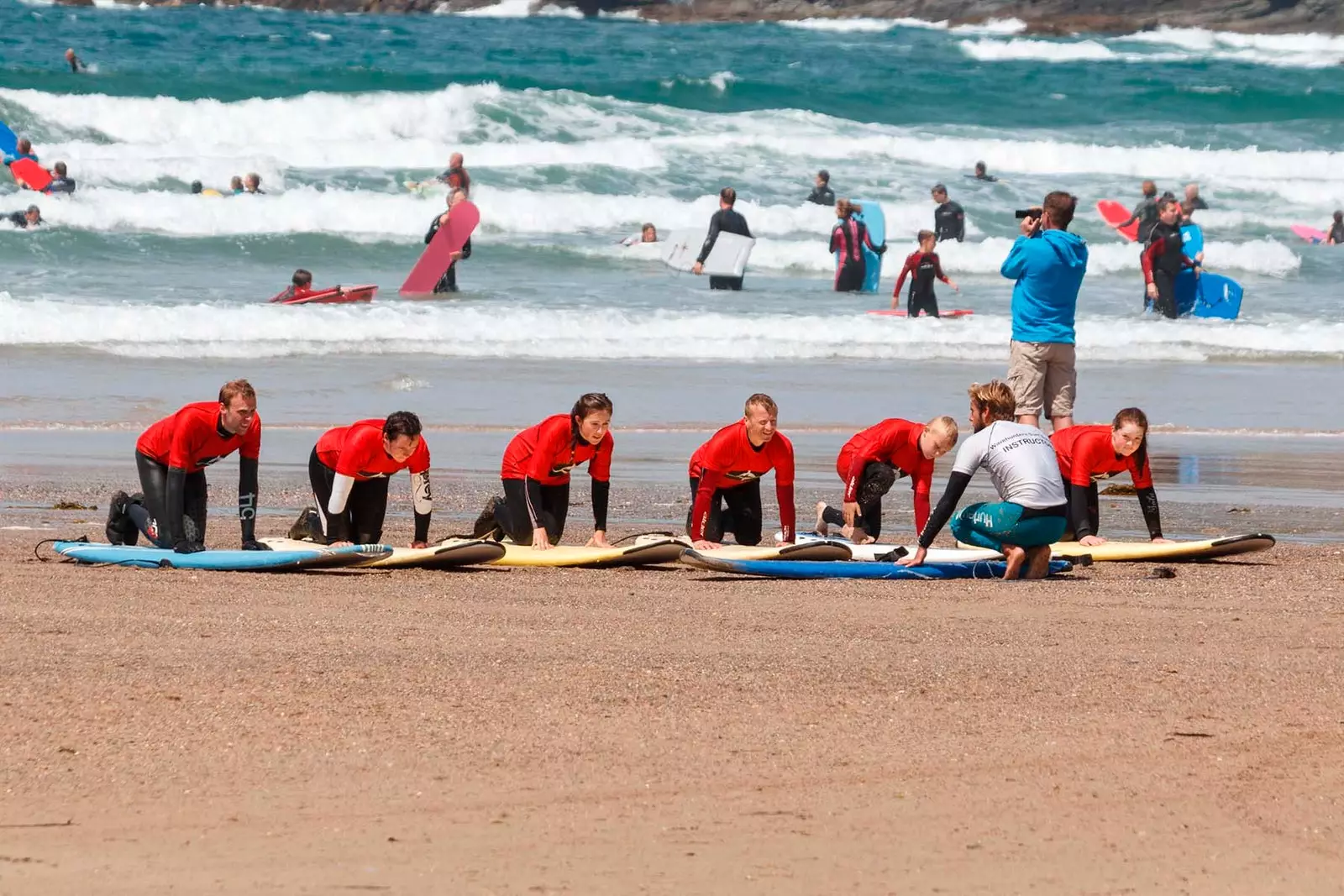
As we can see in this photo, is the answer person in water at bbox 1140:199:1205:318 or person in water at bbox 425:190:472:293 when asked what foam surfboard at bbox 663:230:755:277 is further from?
person in water at bbox 1140:199:1205:318

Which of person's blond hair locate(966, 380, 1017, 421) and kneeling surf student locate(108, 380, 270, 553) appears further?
person's blond hair locate(966, 380, 1017, 421)

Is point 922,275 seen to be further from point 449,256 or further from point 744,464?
point 744,464

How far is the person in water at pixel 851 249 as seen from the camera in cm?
2380

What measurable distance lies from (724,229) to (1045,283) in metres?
13.9

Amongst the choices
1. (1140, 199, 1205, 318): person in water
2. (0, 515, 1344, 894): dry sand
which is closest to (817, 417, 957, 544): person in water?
(0, 515, 1344, 894): dry sand

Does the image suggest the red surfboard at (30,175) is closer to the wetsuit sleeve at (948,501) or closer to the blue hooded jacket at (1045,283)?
the blue hooded jacket at (1045,283)

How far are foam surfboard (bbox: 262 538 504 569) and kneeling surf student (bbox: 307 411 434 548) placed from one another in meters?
0.11

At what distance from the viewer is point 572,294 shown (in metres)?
23.0

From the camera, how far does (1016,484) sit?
8.23 m

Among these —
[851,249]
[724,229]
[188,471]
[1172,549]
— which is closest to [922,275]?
[851,249]

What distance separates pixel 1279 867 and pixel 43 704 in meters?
3.61

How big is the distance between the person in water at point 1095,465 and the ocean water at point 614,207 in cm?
505

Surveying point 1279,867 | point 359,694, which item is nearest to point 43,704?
point 359,694

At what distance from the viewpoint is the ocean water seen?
16.3 meters
